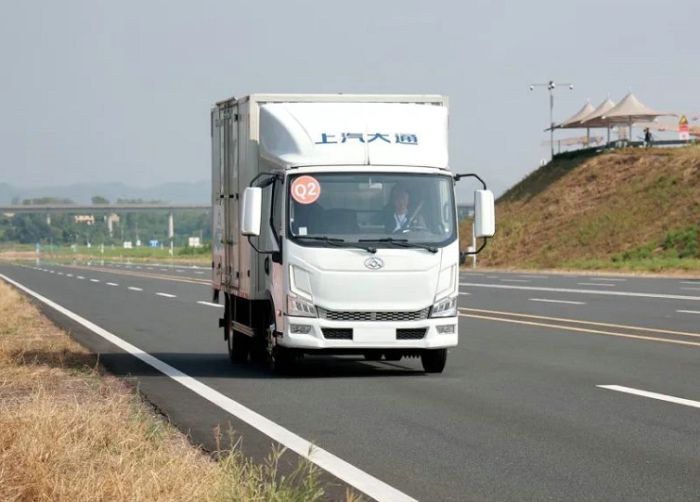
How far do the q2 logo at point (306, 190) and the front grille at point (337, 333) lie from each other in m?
1.35

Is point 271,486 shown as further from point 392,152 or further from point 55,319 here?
point 55,319

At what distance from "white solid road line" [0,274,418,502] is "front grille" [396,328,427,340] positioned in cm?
198

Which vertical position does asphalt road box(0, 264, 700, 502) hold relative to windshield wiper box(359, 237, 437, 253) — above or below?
below

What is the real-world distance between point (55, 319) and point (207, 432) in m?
15.9

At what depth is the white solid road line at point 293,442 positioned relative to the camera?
25.4ft

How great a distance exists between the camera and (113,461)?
7812mm

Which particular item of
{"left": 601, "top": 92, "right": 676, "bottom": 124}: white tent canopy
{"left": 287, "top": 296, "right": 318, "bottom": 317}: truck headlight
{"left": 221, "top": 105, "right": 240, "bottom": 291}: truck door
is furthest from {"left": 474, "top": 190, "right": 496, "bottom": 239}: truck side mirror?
{"left": 601, "top": 92, "right": 676, "bottom": 124}: white tent canopy

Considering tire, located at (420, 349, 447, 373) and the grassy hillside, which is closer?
tire, located at (420, 349, 447, 373)

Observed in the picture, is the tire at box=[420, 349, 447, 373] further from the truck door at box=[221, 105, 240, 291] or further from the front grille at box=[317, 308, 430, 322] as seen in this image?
the truck door at box=[221, 105, 240, 291]

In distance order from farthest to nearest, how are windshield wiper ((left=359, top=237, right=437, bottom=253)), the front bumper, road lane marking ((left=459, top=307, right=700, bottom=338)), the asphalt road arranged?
road lane marking ((left=459, top=307, right=700, bottom=338)), windshield wiper ((left=359, top=237, right=437, bottom=253)), the front bumper, the asphalt road

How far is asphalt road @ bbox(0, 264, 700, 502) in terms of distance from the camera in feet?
26.9

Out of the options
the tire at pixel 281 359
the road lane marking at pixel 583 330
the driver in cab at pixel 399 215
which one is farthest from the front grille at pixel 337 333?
the road lane marking at pixel 583 330

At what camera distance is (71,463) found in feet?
25.6

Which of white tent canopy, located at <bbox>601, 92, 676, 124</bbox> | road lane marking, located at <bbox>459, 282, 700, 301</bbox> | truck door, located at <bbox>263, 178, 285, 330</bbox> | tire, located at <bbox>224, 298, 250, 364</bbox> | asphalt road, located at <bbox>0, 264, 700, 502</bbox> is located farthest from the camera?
white tent canopy, located at <bbox>601, 92, 676, 124</bbox>
